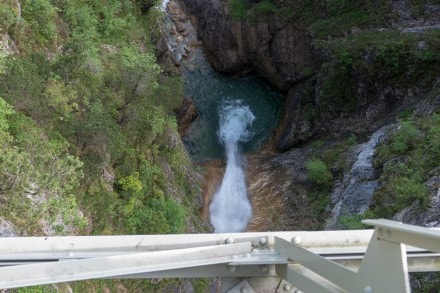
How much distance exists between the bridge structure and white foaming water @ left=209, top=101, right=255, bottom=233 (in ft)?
50.5

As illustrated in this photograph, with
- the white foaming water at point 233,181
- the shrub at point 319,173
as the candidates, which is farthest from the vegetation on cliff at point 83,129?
the shrub at point 319,173

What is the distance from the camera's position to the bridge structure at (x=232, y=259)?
6.83 feet

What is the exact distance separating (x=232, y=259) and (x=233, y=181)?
17.8 m

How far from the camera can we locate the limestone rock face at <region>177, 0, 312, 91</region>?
74.9 ft

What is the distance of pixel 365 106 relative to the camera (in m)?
19.0

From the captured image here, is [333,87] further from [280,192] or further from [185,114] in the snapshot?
[185,114]

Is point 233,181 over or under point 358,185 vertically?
under

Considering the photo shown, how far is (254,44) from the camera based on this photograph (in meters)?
24.1

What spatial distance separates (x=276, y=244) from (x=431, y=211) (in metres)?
8.98

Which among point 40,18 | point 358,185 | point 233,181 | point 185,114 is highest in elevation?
point 40,18

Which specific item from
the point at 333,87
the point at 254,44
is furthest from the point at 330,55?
the point at 254,44

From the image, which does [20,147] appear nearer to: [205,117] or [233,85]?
[205,117]

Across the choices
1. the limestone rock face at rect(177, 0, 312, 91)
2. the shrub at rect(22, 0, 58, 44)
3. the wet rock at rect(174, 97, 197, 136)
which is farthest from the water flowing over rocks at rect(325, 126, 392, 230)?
the shrub at rect(22, 0, 58, 44)

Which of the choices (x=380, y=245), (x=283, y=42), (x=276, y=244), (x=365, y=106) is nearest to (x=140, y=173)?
(x=276, y=244)
